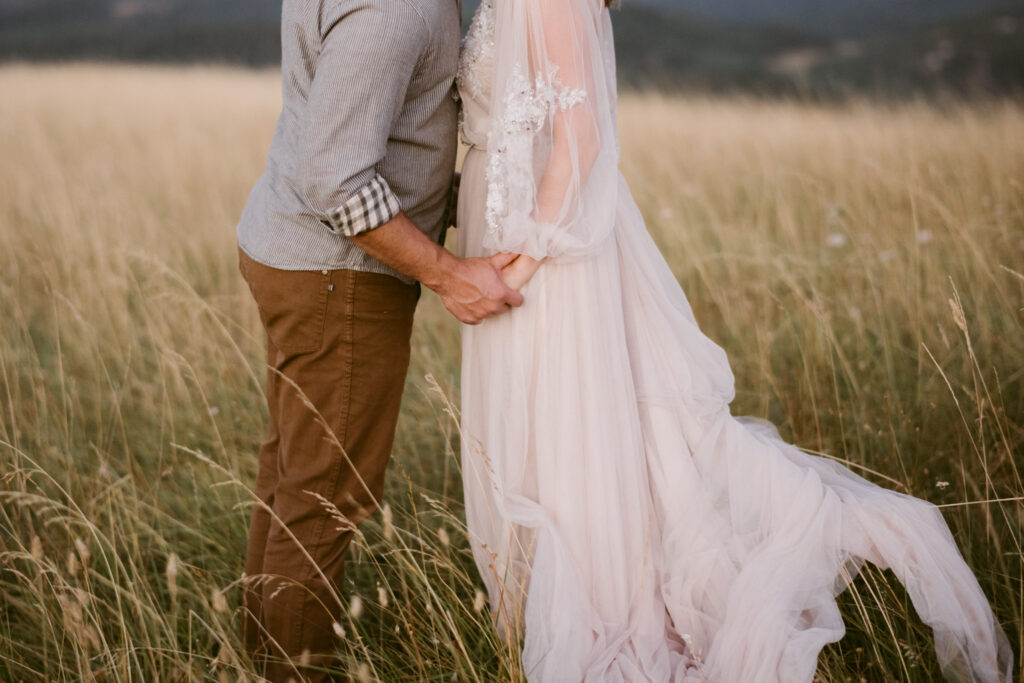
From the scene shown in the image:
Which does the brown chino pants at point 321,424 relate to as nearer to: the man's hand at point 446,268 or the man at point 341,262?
the man at point 341,262

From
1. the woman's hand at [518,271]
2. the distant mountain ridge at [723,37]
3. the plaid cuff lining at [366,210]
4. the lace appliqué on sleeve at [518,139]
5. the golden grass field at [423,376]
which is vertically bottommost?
the golden grass field at [423,376]

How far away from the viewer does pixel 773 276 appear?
4355mm

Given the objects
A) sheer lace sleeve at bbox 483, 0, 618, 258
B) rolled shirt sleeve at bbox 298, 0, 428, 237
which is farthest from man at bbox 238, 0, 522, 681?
sheer lace sleeve at bbox 483, 0, 618, 258

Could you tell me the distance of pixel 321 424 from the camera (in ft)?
6.93

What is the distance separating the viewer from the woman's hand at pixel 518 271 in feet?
6.64

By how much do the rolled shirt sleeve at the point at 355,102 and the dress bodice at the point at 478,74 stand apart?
0.24 metres

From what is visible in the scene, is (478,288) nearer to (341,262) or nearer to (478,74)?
(341,262)

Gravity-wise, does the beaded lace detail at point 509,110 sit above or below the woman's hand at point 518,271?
above

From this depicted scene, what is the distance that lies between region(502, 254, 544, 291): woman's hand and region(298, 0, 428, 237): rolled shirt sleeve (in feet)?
1.24

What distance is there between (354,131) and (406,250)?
304 mm

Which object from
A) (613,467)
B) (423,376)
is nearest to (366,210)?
(613,467)

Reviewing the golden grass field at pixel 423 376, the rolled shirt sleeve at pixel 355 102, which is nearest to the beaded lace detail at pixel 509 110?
→ the rolled shirt sleeve at pixel 355 102

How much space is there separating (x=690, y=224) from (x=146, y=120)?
679 cm

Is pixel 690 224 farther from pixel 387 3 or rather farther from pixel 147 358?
pixel 387 3
